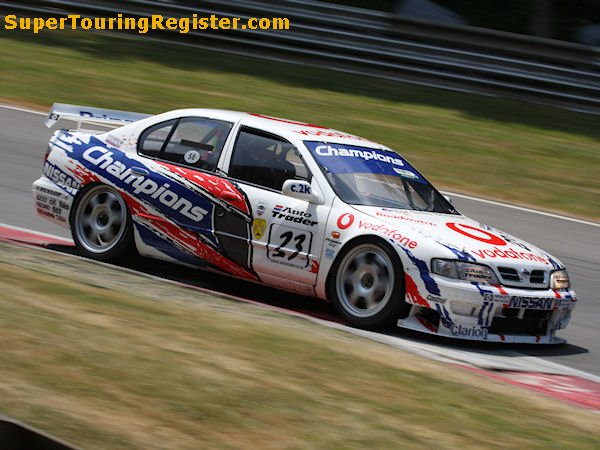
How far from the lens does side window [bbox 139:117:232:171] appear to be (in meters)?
8.69

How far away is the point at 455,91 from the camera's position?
Answer: 61.4 feet

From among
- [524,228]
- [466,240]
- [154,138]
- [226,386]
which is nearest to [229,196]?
[154,138]

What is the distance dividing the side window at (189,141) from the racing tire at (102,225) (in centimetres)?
51

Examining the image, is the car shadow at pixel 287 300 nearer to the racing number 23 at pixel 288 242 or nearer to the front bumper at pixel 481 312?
the front bumper at pixel 481 312

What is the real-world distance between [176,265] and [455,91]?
33.9 feet

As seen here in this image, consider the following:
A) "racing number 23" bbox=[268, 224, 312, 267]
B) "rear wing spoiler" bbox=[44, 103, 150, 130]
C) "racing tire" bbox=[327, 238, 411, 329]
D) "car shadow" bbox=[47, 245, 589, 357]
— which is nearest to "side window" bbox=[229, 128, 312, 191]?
"racing number 23" bbox=[268, 224, 312, 267]

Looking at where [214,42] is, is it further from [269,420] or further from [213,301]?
[269,420]

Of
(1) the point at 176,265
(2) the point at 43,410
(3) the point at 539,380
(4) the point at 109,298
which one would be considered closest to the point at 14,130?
(1) the point at 176,265

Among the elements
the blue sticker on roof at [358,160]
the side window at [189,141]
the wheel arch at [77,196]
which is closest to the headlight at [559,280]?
the blue sticker on roof at [358,160]

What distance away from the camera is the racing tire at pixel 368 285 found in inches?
299

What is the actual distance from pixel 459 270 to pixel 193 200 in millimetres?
2295

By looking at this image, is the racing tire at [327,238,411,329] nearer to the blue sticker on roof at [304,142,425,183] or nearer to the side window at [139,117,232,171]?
the blue sticker on roof at [304,142,425,183]

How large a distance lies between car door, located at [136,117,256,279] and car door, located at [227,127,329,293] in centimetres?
11

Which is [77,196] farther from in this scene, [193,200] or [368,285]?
[368,285]
